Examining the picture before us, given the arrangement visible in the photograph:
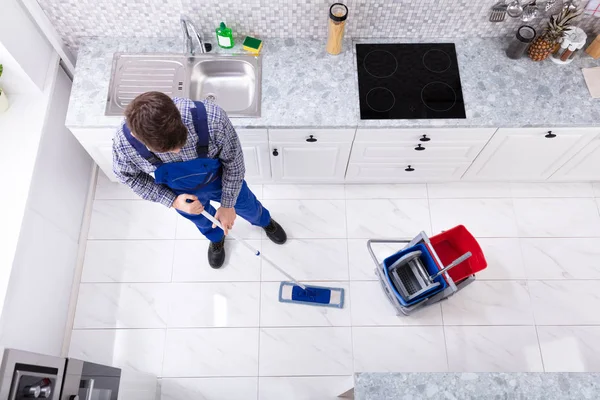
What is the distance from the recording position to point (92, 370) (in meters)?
1.76

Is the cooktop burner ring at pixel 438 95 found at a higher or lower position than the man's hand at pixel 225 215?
higher

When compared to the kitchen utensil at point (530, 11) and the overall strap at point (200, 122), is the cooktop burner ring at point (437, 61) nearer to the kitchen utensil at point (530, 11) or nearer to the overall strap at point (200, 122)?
the kitchen utensil at point (530, 11)

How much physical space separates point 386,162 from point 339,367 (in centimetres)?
138

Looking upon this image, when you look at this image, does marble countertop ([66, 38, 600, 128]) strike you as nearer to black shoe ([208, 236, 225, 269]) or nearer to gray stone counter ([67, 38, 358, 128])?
gray stone counter ([67, 38, 358, 128])

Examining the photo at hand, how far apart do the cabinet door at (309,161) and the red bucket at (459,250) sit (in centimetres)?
79

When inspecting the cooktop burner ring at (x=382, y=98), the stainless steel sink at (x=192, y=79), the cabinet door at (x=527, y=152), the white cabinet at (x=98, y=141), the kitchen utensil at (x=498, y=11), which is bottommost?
the cabinet door at (x=527, y=152)

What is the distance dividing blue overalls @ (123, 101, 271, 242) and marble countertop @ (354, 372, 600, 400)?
1.13 metres

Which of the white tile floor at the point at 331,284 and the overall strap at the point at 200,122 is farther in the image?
the white tile floor at the point at 331,284

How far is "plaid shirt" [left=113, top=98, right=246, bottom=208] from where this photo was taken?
6.02 ft

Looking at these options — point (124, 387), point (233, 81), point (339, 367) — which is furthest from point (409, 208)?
point (124, 387)

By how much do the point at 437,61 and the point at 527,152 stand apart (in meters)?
0.85

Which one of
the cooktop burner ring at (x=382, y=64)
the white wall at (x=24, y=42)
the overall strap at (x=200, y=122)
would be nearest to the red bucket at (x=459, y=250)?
the cooktop burner ring at (x=382, y=64)

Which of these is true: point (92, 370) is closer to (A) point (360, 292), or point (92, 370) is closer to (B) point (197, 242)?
(B) point (197, 242)

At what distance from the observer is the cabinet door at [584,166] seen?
283 cm
